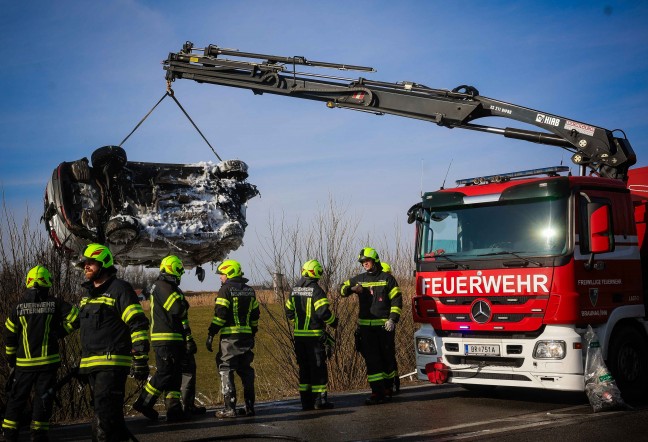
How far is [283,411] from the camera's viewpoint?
9422mm

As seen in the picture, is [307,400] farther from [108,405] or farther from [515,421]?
[108,405]

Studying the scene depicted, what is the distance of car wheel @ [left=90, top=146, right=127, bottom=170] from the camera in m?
9.72

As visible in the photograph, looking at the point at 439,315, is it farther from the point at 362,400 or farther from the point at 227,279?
the point at 227,279

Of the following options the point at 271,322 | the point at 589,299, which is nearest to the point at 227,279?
the point at 271,322

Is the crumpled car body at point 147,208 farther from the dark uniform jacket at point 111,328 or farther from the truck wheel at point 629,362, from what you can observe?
the truck wheel at point 629,362

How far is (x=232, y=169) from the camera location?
409 inches

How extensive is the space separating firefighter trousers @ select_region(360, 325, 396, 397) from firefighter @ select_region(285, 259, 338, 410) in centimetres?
62

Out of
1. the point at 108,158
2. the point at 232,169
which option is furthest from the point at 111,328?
the point at 232,169

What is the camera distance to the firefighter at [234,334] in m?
8.94

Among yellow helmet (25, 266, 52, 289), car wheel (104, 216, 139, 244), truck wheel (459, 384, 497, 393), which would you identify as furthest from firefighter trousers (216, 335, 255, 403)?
truck wheel (459, 384, 497, 393)

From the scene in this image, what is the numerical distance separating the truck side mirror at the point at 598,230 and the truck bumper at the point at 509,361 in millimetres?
996

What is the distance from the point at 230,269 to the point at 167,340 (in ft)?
4.22

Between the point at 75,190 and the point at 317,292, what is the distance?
3563 mm

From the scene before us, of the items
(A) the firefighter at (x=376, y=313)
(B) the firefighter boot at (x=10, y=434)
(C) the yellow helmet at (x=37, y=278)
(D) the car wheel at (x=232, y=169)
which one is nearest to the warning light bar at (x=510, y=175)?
(A) the firefighter at (x=376, y=313)
